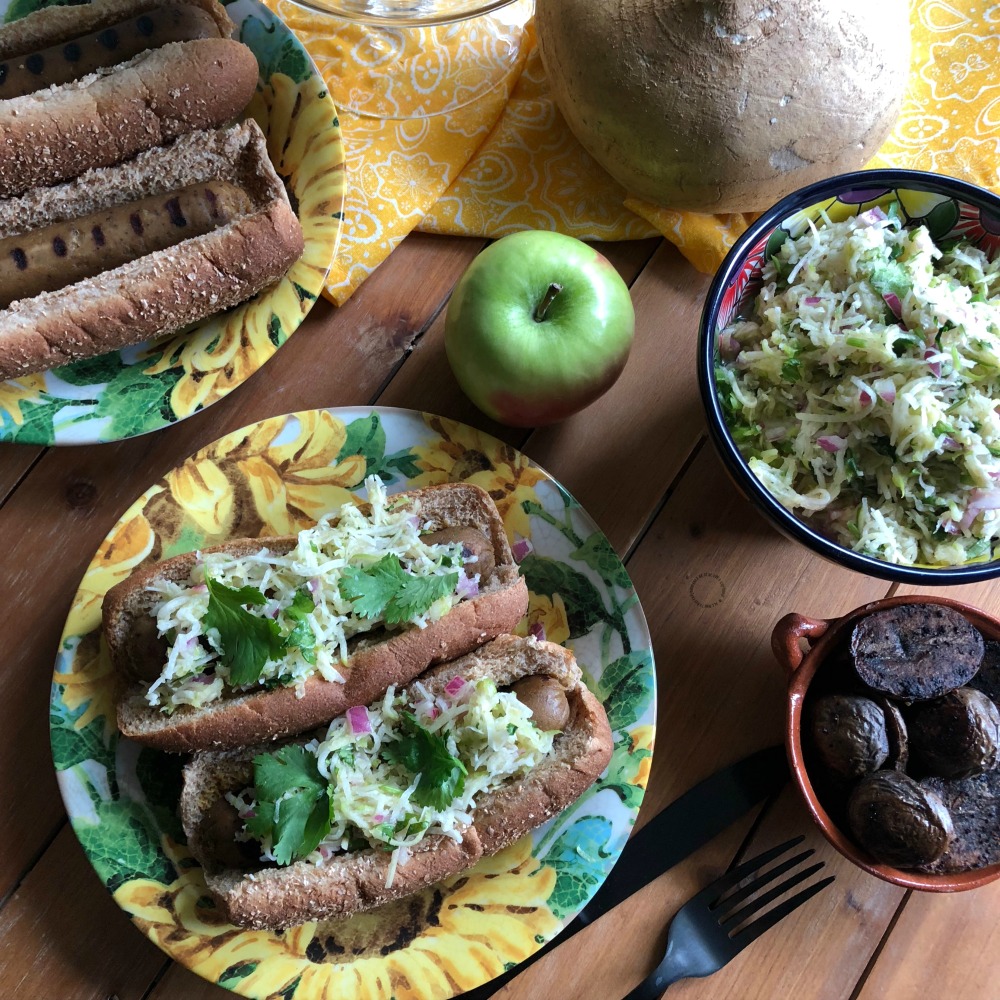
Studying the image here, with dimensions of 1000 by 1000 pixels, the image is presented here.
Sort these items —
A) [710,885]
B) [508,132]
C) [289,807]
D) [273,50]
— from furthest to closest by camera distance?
1. [508,132]
2. [273,50]
3. [710,885]
4. [289,807]

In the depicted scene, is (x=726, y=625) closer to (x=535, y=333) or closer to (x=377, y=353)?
(x=535, y=333)

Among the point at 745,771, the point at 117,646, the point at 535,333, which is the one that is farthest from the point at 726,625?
the point at 117,646

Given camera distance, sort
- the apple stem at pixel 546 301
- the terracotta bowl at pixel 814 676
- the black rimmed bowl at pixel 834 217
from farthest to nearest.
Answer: the apple stem at pixel 546 301
the terracotta bowl at pixel 814 676
the black rimmed bowl at pixel 834 217

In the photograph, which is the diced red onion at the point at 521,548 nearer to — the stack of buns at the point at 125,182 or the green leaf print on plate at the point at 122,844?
the stack of buns at the point at 125,182

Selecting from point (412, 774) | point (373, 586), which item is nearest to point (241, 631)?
point (373, 586)

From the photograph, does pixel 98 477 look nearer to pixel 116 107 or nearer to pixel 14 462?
pixel 14 462

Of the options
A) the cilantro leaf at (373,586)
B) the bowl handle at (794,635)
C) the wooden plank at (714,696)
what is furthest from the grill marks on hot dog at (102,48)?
the bowl handle at (794,635)
